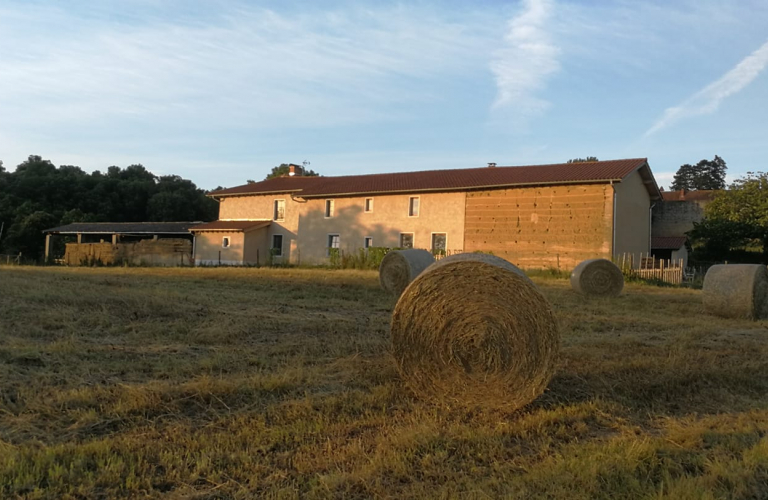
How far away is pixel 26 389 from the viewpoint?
497 centimetres

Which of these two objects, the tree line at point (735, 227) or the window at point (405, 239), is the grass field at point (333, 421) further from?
the tree line at point (735, 227)

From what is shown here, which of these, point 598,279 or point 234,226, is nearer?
point 598,279

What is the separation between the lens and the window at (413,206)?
32531mm

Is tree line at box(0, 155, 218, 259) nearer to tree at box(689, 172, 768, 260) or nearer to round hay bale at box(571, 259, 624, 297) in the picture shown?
tree at box(689, 172, 768, 260)

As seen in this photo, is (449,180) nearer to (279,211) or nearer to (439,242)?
(439,242)

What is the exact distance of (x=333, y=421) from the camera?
4664mm

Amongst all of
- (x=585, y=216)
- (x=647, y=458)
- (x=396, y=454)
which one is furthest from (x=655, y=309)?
(x=585, y=216)

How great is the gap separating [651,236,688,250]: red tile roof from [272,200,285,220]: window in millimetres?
25192

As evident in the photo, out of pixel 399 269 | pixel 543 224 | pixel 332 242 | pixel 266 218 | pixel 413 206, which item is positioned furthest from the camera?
pixel 266 218

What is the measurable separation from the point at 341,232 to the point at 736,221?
83.3 feet

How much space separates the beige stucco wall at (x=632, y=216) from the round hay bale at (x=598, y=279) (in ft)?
32.8

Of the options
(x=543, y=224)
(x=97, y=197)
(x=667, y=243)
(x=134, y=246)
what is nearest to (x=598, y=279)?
(x=543, y=224)

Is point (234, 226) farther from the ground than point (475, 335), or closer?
farther from the ground

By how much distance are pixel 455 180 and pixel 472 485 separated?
29.2m
